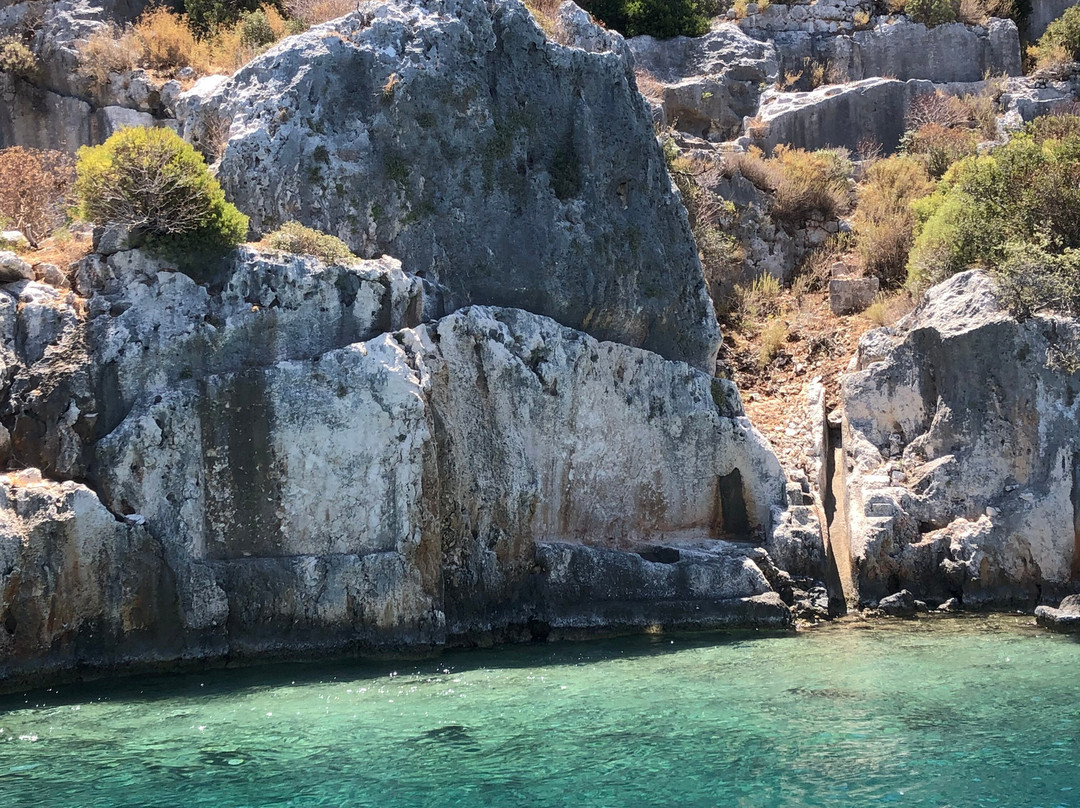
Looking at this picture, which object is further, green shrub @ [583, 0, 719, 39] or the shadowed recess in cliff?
green shrub @ [583, 0, 719, 39]

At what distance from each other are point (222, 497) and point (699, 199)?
523 inches

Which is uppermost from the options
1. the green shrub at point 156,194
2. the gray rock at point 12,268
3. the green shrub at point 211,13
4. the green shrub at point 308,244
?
the green shrub at point 211,13

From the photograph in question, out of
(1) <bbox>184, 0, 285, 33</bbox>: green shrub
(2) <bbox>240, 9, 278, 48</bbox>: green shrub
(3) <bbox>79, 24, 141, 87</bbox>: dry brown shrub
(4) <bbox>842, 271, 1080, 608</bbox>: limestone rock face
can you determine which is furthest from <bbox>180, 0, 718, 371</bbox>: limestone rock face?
(1) <bbox>184, 0, 285, 33</bbox>: green shrub

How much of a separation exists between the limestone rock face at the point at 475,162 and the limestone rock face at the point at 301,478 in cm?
104

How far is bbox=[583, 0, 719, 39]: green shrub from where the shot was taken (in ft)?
99.1

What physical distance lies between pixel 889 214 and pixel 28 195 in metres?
16.6

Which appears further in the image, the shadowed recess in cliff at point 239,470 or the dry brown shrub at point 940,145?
the dry brown shrub at point 940,145

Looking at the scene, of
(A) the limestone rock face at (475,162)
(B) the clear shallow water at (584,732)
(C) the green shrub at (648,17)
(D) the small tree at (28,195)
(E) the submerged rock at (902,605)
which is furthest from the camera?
(C) the green shrub at (648,17)

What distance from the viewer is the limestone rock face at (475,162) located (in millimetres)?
15695

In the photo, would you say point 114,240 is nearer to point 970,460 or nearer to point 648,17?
point 970,460

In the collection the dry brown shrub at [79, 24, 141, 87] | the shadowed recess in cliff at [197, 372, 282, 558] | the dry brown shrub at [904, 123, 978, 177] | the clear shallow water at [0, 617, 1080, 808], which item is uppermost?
the dry brown shrub at [79, 24, 141, 87]

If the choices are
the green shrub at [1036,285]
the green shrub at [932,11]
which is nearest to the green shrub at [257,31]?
the green shrub at [1036,285]

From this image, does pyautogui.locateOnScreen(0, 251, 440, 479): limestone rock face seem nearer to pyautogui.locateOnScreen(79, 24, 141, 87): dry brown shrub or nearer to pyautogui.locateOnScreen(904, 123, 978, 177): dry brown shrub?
pyautogui.locateOnScreen(79, 24, 141, 87): dry brown shrub

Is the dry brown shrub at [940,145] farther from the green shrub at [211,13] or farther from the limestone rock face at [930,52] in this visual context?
the green shrub at [211,13]
